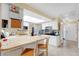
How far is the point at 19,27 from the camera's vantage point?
350 cm

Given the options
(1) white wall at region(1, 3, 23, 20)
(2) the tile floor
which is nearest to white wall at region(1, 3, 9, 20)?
(1) white wall at region(1, 3, 23, 20)

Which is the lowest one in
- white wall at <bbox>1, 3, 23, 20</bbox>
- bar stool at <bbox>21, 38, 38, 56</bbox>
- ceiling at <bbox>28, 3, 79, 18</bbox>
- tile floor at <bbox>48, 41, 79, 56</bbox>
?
tile floor at <bbox>48, 41, 79, 56</bbox>

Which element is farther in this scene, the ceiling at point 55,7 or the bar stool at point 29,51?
the ceiling at point 55,7

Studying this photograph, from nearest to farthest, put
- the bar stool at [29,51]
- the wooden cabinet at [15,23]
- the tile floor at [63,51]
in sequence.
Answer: the bar stool at [29,51] → the wooden cabinet at [15,23] → the tile floor at [63,51]

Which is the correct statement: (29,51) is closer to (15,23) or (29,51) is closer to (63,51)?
(15,23)

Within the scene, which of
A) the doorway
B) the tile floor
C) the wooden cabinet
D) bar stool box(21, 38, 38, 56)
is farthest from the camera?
the doorway

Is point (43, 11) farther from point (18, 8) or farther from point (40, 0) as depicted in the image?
point (40, 0)

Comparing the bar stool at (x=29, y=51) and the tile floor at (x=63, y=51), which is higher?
the bar stool at (x=29, y=51)

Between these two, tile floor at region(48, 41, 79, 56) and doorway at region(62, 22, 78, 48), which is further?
doorway at region(62, 22, 78, 48)

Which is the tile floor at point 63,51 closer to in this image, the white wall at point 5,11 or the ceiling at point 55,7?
the ceiling at point 55,7

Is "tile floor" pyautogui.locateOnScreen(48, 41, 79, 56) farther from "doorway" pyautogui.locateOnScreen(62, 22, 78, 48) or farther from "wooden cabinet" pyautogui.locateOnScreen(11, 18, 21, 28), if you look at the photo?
"doorway" pyautogui.locateOnScreen(62, 22, 78, 48)

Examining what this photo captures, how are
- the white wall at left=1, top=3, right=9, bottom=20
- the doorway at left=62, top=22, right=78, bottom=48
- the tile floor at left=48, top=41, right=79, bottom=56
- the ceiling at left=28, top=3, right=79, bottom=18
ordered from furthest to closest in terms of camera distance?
the doorway at left=62, top=22, right=78, bottom=48 → the tile floor at left=48, top=41, right=79, bottom=56 → the ceiling at left=28, top=3, right=79, bottom=18 → the white wall at left=1, top=3, right=9, bottom=20

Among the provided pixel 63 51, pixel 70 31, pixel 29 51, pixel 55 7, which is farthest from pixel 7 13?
pixel 70 31

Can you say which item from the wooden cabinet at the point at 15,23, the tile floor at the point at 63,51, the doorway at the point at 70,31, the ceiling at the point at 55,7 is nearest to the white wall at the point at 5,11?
the wooden cabinet at the point at 15,23
